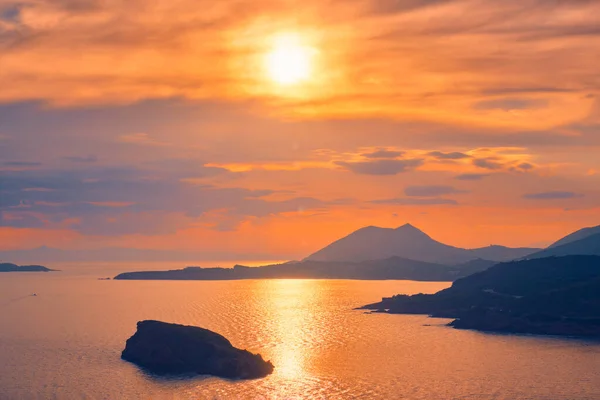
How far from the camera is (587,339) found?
601ft

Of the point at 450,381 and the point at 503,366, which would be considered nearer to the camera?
the point at 450,381

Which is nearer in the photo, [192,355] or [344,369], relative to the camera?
[192,355]

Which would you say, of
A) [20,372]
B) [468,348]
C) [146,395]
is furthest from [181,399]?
[468,348]

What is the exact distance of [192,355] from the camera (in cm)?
12912

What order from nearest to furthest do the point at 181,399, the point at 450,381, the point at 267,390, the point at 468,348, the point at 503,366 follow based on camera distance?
the point at 181,399 < the point at 267,390 < the point at 450,381 < the point at 503,366 < the point at 468,348

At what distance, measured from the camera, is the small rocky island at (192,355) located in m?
125

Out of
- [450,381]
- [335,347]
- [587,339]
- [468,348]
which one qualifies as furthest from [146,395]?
[587,339]

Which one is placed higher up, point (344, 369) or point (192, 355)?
point (192, 355)

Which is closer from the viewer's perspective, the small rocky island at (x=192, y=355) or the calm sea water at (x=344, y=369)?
the calm sea water at (x=344, y=369)

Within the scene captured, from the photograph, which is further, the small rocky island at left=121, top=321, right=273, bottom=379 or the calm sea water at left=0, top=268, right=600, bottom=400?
the small rocky island at left=121, top=321, right=273, bottom=379

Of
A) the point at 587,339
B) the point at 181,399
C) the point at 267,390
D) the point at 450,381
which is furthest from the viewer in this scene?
the point at 587,339

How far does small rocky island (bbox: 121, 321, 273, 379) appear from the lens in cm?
12462

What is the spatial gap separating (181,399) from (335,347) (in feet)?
215

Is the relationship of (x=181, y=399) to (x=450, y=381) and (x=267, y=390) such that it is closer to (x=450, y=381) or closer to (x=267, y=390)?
(x=267, y=390)
